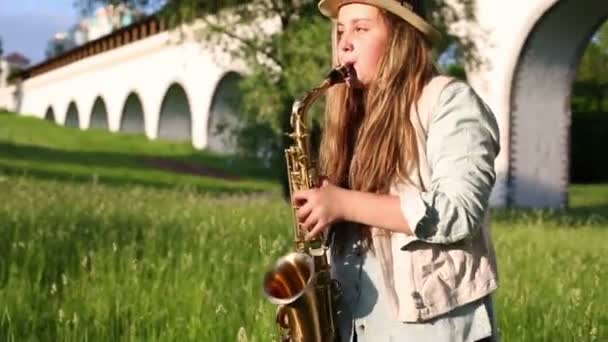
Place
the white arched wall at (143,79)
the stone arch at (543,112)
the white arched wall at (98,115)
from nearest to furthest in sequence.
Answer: the stone arch at (543,112) < the white arched wall at (143,79) < the white arched wall at (98,115)

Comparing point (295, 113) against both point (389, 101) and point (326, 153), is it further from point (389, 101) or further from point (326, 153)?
point (389, 101)

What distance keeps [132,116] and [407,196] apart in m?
59.7

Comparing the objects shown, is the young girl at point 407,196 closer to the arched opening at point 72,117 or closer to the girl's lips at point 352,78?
the girl's lips at point 352,78

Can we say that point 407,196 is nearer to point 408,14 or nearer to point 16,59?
point 408,14

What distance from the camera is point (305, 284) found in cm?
250

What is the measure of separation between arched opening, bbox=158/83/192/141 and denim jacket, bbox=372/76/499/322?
4970cm

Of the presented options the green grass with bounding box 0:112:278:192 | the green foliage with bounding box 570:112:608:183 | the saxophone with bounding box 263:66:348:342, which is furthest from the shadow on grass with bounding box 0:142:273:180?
the saxophone with bounding box 263:66:348:342

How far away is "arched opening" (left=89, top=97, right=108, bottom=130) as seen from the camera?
65.8 m

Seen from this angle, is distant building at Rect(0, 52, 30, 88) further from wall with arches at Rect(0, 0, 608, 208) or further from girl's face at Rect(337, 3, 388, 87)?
girl's face at Rect(337, 3, 388, 87)

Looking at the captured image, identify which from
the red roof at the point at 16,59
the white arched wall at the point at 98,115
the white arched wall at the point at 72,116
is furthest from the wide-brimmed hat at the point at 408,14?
the red roof at the point at 16,59

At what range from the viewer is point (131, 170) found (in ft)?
89.1

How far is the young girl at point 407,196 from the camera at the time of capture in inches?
94.0

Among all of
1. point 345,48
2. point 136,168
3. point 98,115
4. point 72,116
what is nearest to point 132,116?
point 98,115

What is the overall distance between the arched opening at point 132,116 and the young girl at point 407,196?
56156 mm
